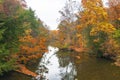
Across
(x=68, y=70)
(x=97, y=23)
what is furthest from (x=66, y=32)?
(x=68, y=70)

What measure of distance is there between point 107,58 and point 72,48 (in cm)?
2528

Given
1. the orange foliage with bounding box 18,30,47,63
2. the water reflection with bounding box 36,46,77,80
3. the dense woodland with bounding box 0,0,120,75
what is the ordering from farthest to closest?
1. the orange foliage with bounding box 18,30,47,63
2. the water reflection with bounding box 36,46,77,80
3. the dense woodland with bounding box 0,0,120,75

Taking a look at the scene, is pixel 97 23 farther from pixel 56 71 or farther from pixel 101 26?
pixel 56 71

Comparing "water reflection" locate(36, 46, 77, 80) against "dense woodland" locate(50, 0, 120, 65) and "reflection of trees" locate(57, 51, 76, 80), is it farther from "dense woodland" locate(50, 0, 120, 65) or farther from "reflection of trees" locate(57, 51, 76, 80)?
"dense woodland" locate(50, 0, 120, 65)

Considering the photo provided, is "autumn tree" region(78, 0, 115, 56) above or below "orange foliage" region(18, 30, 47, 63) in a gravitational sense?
above

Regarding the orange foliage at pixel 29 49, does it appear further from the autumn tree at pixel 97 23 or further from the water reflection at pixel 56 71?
the autumn tree at pixel 97 23

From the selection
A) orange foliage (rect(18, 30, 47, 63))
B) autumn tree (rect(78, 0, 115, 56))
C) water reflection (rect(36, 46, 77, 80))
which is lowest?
water reflection (rect(36, 46, 77, 80))

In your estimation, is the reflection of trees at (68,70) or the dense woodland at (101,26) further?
the dense woodland at (101,26)

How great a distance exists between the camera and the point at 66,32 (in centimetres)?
8019

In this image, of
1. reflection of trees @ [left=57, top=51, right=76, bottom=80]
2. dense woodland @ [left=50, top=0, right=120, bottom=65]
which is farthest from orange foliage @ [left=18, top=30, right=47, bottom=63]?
dense woodland @ [left=50, top=0, right=120, bottom=65]

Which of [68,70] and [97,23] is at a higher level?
[97,23]

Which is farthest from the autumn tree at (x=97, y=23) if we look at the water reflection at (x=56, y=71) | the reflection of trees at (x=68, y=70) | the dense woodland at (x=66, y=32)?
the water reflection at (x=56, y=71)

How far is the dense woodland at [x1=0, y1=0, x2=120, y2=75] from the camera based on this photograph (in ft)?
102

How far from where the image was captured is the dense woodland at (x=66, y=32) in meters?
31.2
